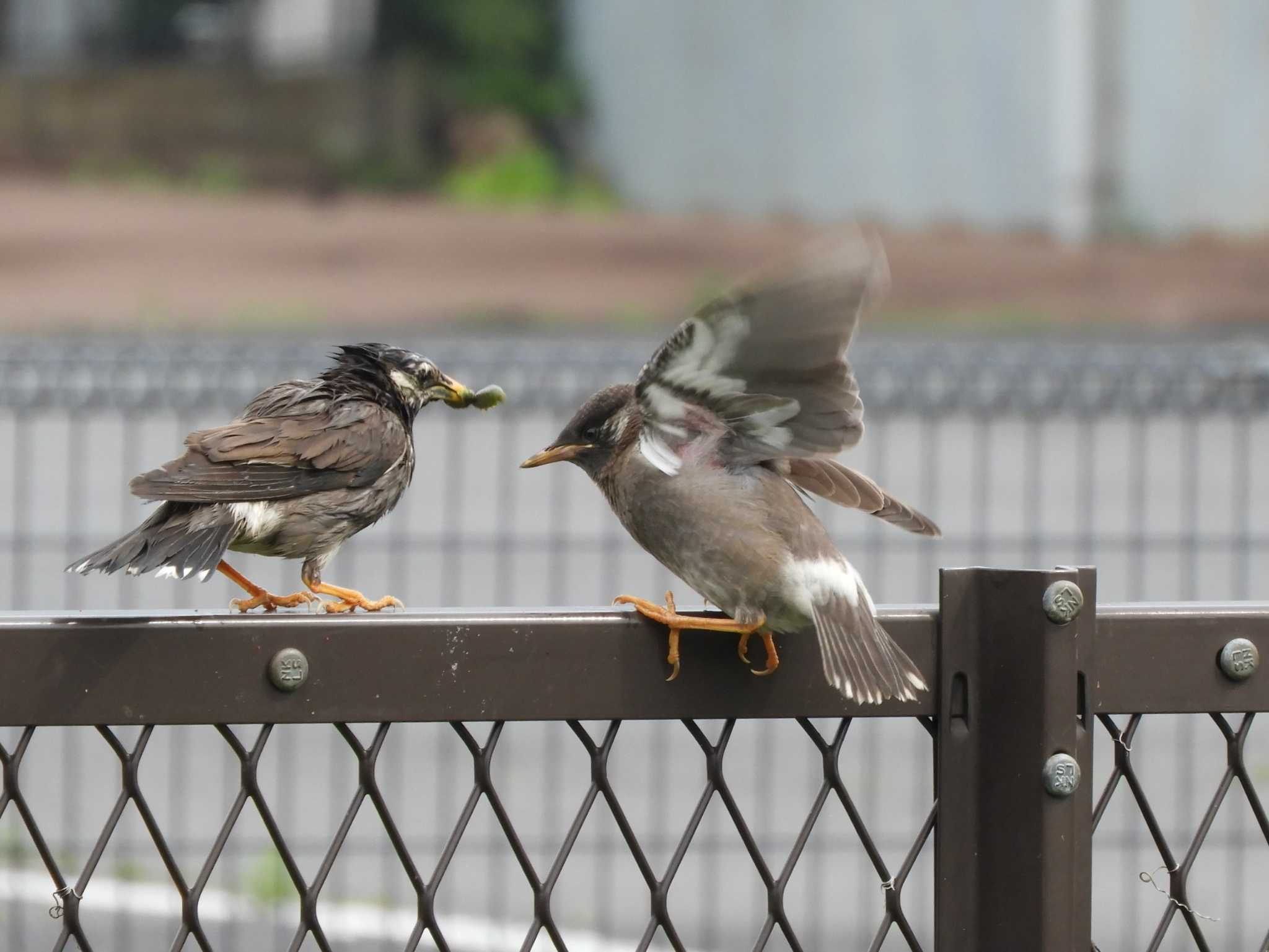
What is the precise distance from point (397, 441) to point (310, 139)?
27347 millimetres

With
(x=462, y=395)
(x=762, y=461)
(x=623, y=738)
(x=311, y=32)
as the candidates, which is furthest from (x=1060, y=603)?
(x=311, y=32)

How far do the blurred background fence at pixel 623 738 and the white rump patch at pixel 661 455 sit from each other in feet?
8.27

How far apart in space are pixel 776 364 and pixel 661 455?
0.43 metres

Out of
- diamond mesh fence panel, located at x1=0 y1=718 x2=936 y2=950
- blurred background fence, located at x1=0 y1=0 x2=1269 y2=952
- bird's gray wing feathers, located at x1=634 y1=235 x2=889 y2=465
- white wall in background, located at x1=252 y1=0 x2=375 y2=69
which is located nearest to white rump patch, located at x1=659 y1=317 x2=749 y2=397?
bird's gray wing feathers, located at x1=634 y1=235 x2=889 y2=465

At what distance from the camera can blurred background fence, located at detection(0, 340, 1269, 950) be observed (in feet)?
19.8

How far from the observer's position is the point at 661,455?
2834mm

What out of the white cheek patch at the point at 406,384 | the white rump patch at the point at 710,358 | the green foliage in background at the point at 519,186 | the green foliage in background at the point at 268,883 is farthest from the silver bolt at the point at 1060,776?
the green foliage in background at the point at 519,186

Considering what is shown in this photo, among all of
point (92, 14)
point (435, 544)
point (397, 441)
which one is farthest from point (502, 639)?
point (92, 14)

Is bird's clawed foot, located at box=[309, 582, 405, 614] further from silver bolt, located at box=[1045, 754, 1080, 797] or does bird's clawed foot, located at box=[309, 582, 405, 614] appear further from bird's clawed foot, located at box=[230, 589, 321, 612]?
silver bolt, located at box=[1045, 754, 1080, 797]

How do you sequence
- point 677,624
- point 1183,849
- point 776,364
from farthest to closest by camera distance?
point 1183,849, point 776,364, point 677,624

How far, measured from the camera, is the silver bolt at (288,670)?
1.95m

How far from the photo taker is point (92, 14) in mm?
29781

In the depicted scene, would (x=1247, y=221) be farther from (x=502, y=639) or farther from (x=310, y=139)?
(x=502, y=639)

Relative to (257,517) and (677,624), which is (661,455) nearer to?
(677,624)
